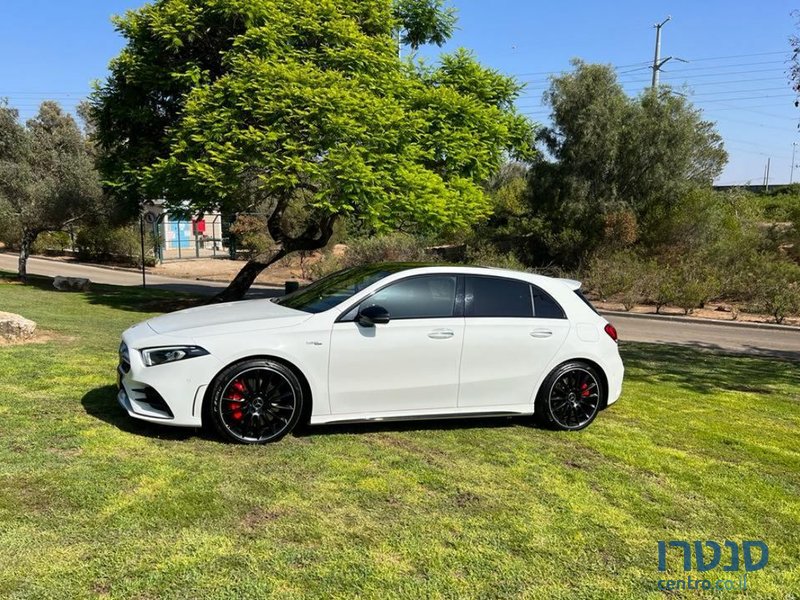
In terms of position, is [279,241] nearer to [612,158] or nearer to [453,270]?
[453,270]

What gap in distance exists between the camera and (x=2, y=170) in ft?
64.6

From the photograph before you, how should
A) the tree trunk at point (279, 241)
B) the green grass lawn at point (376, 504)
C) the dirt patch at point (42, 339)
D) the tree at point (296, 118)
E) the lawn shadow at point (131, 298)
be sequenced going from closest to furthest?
the green grass lawn at point (376, 504)
the dirt patch at point (42, 339)
the tree at point (296, 118)
the lawn shadow at point (131, 298)
the tree trunk at point (279, 241)

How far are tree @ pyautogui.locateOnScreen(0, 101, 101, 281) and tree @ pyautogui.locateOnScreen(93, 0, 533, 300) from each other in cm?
503

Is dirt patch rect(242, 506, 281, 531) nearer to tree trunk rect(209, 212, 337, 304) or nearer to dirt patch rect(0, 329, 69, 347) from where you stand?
dirt patch rect(0, 329, 69, 347)

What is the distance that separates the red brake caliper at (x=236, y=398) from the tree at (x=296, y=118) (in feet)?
26.9

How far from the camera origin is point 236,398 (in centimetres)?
461

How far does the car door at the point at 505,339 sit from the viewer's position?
17.1 feet

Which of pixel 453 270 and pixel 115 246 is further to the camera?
pixel 115 246

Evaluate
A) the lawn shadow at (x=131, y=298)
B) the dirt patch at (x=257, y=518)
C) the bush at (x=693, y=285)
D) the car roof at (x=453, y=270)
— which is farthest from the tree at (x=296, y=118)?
the dirt patch at (x=257, y=518)

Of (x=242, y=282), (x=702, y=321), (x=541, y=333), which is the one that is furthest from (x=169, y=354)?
(x=702, y=321)

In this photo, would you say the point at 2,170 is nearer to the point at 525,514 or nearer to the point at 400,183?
the point at 400,183

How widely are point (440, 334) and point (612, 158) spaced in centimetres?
2386

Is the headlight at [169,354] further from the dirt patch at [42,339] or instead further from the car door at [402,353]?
the dirt patch at [42,339]

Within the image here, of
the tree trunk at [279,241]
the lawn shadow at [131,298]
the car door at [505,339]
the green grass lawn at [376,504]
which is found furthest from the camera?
the tree trunk at [279,241]
